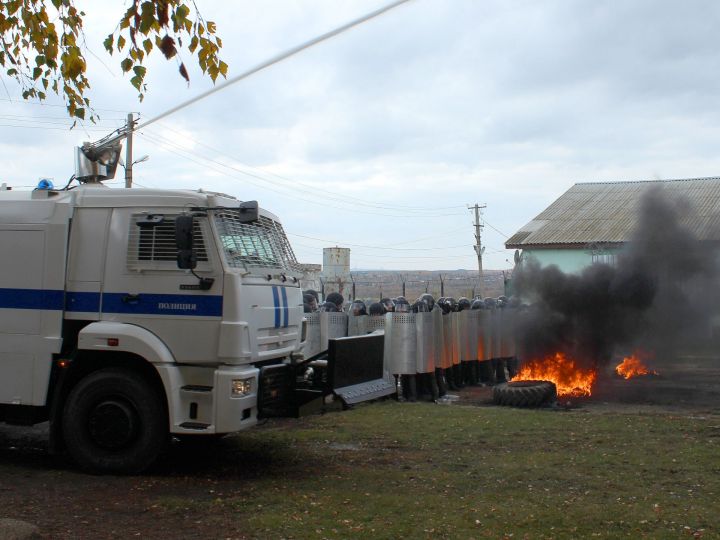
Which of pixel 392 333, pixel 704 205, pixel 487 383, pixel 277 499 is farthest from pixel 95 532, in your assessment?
pixel 704 205

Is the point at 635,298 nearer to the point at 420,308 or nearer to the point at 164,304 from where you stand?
the point at 420,308

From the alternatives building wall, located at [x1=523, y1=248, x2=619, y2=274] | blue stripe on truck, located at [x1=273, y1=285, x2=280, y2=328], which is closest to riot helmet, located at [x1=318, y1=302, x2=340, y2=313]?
blue stripe on truck, located at [x1=273, y1=285, x2=280, y2=328]

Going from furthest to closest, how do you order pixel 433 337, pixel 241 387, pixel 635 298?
pixel 635 298
pixel 433 337
pixel 241 387

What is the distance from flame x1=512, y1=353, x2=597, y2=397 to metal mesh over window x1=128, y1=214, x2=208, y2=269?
990cm

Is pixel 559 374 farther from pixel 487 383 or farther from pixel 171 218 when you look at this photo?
pixel 171 218

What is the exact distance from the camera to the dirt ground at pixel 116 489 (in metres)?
5.95

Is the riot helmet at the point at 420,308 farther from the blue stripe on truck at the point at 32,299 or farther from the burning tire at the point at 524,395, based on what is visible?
the blue stripe on truck at the point at 32,299

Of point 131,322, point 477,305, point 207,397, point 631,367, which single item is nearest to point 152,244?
point 131,322

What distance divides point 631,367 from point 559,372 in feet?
10.1

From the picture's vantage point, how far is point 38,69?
6.87 metres

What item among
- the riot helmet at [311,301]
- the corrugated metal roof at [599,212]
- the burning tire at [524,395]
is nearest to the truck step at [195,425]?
the riot helmet at [311,301]

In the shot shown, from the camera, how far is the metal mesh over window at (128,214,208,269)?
7594 millimetres

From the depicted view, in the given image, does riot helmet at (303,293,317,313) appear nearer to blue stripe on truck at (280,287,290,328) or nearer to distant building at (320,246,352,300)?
blue stripe on truck at (280,287,290,328)

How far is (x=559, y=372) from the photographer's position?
15.7 m
